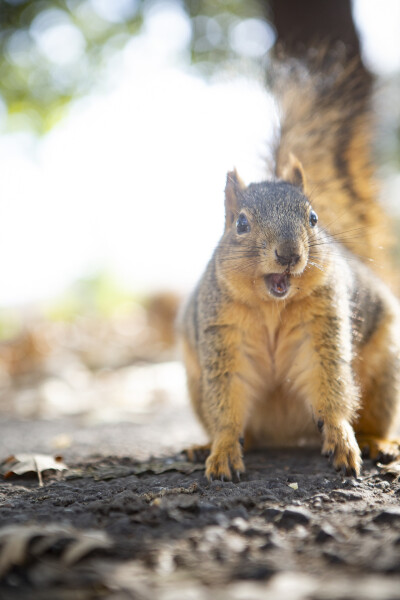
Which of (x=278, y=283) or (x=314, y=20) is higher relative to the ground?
(x=314, y=20)

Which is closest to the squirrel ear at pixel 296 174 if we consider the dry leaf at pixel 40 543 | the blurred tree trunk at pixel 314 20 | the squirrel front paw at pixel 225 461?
the squirrel front paw at pixel 225 461

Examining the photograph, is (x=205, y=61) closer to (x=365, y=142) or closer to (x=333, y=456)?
(x=365, y=142)

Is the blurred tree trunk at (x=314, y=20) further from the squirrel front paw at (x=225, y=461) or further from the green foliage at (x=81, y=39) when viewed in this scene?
the squirrel front paw at (x=225, y=461)

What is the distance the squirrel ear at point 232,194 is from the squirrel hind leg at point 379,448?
110 centimetres

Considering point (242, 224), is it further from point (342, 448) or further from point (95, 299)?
point (95, 299)

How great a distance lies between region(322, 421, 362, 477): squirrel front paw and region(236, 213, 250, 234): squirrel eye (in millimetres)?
826

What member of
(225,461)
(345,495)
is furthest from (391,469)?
(225,461)

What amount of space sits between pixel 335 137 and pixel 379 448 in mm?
1682

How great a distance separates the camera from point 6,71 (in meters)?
6.35

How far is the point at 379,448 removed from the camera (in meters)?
2.30

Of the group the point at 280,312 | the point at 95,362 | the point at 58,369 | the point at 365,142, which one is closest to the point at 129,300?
the point at 95,362

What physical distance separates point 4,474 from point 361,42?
4431mm

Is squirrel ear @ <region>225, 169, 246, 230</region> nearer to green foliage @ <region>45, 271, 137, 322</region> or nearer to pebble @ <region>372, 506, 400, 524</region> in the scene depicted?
pebble @ <region>372, 506, 400, 524</region>

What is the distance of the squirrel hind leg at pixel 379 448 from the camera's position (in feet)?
7.40
